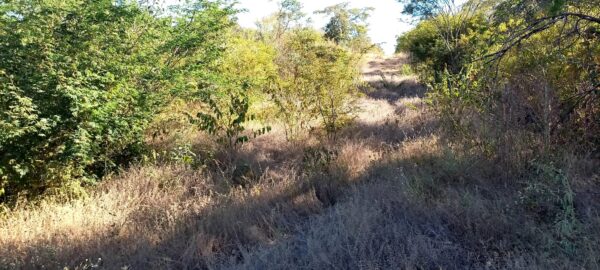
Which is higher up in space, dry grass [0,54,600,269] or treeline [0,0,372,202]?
treeline [0,0,372,202]

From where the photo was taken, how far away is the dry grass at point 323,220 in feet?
9.50

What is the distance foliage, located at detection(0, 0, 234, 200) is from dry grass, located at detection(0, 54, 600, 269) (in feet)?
1.61

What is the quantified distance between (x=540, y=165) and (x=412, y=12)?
1246 cm

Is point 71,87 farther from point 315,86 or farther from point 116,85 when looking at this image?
point 315,86

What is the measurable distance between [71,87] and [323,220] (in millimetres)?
3270

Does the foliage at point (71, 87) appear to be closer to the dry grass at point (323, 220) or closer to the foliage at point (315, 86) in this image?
the dry grass at point (323, 220)

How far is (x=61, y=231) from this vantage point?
4.07m

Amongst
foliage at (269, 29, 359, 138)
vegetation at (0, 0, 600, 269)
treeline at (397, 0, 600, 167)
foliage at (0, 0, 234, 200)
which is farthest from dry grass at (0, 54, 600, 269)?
foliage at (269, 29, 359, 138)

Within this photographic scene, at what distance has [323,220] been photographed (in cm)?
379

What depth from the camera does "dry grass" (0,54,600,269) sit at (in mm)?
2896

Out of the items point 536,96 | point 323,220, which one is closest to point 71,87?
point 323,220

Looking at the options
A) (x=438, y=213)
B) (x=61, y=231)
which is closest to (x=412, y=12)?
(x=438, y=213)

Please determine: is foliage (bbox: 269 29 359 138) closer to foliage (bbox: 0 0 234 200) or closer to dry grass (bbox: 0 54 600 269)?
dry grass (bbox: 0 54 600 269)

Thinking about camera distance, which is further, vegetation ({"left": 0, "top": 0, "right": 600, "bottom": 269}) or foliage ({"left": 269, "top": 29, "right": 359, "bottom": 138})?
foliage ({"left": 269, "top": 29, "right": 359, "bottom": 138})
